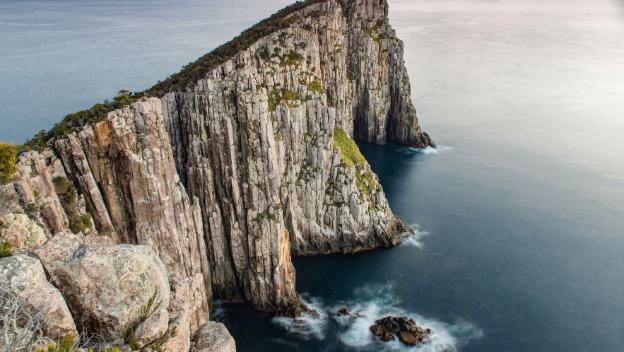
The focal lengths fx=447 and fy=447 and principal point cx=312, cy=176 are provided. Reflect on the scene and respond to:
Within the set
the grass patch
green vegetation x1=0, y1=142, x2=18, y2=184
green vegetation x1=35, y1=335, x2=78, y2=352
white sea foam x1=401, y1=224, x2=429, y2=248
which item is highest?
the grass patch

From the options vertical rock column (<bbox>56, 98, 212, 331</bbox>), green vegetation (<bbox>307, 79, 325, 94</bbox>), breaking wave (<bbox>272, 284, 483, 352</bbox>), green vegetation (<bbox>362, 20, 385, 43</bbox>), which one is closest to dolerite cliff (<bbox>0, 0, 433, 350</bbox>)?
vertical rock column (<bbox>56, 98, 212, 331</bbox>)

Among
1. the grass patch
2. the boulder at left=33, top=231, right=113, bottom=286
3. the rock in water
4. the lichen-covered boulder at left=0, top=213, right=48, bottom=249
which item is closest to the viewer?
the boulder at left=33, top=231, right=113, bottom=286

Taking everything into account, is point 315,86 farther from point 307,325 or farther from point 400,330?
point 400,330

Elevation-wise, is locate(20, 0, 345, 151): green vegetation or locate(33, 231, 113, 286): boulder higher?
locate(20, 0, 345, 151): green vegetation

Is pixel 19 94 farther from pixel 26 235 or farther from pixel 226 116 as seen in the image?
pixel 26 235

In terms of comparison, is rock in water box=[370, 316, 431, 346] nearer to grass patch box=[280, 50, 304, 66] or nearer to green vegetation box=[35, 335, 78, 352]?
grass patch box=[280, 50, 304, 66]

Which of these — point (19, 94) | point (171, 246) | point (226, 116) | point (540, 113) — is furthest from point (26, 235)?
point (540, 113)
